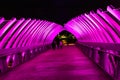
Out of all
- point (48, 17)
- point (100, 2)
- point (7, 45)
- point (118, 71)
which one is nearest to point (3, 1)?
point (48, 17)

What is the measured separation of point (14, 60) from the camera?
15.1 m

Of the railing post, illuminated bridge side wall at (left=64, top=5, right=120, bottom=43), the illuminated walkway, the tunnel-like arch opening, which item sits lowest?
the illuminated walkway

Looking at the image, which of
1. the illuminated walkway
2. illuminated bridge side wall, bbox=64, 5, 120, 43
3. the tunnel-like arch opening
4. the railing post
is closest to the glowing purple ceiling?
illuminated bridge side wall, bbox=64, 5, 120, 43

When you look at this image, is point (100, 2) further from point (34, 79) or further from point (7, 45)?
point (34, 79)

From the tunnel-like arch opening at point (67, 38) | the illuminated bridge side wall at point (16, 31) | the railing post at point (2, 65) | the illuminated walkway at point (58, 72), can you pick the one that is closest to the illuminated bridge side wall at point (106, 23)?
the illuminated walkway at point (58, 72)

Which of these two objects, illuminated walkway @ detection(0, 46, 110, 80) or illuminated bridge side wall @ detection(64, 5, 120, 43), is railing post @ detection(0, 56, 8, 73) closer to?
illuminated walkway @ detection(0, 46, 110, 80)

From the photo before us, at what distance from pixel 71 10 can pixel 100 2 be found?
5421mm

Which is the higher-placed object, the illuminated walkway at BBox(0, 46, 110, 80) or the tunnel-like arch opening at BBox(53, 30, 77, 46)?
the tunnel-like arch opening at BBox(53, 30, 77, 46)

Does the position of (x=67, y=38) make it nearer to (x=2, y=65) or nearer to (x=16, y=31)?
(x=16, y=31)

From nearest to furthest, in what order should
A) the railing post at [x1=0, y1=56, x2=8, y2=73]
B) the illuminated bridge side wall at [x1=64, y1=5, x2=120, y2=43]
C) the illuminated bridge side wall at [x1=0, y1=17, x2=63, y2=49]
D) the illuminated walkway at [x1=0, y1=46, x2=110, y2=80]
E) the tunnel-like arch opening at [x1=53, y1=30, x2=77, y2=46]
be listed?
the illuminated walkway at [x1=0, y1=46, x2=110, y2=80] < the illuminated bridge side wall at [x1=64, y1=5, x2=120, y2=43] < the railing post at [x1=0, y1=56, x2=8, y2=73] < the illuminated bridge side wall at [x1=0, y1=17, x2=63, y2=49] < the tunnel-like arch opening at [x1=53, y1=30, x2=77, y2=46]

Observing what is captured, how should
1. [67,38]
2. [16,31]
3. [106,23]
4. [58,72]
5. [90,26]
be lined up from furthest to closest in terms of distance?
[67,38]
[90,26]
[16,31]
[106,23]
[58,72]

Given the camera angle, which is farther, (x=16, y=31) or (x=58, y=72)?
(x=16, y=31)

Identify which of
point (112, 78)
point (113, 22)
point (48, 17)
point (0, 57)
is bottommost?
point (112, 78)

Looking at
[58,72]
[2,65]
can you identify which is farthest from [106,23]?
[2,65]
